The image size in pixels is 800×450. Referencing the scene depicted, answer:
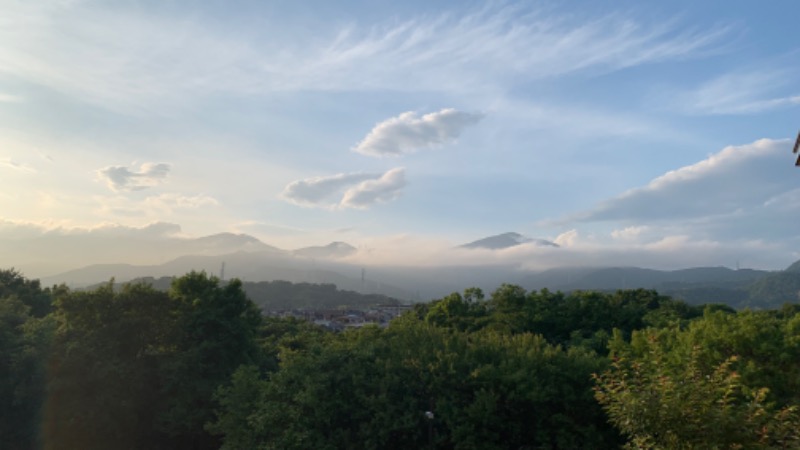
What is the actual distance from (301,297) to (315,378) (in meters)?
132

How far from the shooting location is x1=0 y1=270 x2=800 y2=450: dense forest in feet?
48.7

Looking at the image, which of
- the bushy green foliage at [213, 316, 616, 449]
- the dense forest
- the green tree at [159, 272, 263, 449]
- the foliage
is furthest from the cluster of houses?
the foliage

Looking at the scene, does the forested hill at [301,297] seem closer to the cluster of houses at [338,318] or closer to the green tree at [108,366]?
the cluster of houses at [338,318]

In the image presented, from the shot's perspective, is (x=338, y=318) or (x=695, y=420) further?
(x=338, y=318)

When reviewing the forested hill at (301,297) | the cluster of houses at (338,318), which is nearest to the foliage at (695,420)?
the cluster of houses at (338,318)

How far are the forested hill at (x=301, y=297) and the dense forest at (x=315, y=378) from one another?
4146 inches

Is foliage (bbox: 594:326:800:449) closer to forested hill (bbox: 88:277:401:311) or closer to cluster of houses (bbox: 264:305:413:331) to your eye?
cluster of houses (bbox: 264:305:413:331)

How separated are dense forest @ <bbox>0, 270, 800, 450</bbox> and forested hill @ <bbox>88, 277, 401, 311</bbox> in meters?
105

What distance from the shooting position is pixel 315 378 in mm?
15461

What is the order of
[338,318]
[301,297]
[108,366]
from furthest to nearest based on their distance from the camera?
[301,297], [338,318], [108,366]

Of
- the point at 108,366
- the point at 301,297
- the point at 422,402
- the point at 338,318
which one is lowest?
the point at 338,318

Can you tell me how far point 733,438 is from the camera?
277 inches

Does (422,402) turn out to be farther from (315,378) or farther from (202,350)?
(202,350)

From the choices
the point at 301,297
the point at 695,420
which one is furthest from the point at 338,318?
the point at 695,420
